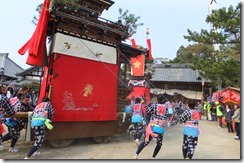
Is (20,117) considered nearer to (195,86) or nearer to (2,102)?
(2,102)

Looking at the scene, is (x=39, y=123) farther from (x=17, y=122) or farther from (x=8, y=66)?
(x=8, y=66)

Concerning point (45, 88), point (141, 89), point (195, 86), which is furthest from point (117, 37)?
point (195, 86)

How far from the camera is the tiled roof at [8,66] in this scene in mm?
26834

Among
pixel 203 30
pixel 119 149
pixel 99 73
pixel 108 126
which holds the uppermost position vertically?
pixel 203 30

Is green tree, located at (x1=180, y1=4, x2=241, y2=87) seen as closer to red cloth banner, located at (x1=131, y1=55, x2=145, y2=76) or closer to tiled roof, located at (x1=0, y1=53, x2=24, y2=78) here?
red cloth banner, located at (x1=131, y1=55, x2=145, y2=76)

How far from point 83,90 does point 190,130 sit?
3.73 metres

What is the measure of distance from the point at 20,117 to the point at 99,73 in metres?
3.02

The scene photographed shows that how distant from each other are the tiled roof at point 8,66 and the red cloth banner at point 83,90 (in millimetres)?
21728

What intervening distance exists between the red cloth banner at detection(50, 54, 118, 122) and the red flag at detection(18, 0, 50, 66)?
509 mm

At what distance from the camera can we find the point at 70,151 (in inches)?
267

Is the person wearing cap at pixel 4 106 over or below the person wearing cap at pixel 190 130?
over

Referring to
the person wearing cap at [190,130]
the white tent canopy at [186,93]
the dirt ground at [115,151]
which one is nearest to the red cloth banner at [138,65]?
the dirt ground at [115,151]

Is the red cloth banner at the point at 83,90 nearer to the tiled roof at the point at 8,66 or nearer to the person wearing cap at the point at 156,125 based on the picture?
the person wearing cap at the point at 156,125

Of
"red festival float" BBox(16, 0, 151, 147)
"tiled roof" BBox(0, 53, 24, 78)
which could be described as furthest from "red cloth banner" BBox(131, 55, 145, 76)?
"tiled roof" BBox(0, 53, 24, 78)
